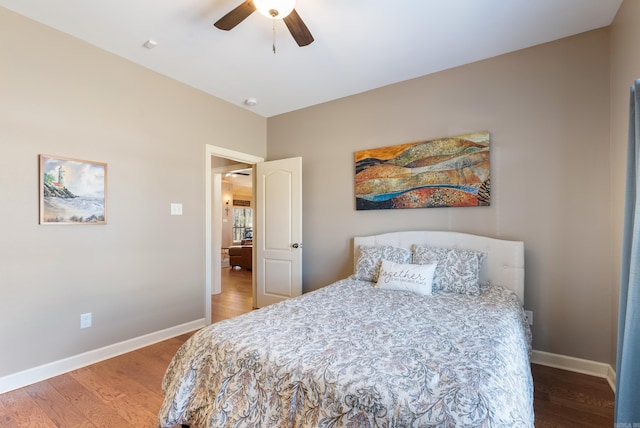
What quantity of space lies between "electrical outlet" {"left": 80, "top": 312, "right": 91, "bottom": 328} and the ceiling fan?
2504 mm

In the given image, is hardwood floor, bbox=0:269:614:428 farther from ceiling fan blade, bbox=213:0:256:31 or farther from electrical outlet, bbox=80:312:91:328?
ceiling fan blade, bbox=213:0:256:31

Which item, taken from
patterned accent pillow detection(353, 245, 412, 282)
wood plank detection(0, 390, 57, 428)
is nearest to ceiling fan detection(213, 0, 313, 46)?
patterned accent pillow detection(353, 245, 412, 282)

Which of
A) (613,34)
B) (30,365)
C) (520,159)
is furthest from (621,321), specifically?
(30,365)

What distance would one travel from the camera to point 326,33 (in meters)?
2.42

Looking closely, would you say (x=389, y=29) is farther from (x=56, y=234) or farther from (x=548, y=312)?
(x=56, y=234)

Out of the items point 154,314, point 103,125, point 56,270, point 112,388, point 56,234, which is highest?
point 103,125

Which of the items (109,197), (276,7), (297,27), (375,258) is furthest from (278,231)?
(276,7)

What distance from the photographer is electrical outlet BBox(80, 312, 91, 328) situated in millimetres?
2530

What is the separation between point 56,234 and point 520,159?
3844mm

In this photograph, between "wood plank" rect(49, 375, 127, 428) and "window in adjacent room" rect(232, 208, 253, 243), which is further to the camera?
"window in adjacent room" rect(232, 208, 253, 243)

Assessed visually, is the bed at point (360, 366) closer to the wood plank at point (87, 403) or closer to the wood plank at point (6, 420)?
the wood plank at point (87, 403)

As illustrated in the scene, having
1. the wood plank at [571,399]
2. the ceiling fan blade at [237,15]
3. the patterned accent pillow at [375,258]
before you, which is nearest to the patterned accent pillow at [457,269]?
the patterned accent pillow at [375,258]

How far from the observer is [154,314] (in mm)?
3033

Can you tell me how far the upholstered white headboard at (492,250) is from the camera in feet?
Result: 8.29
